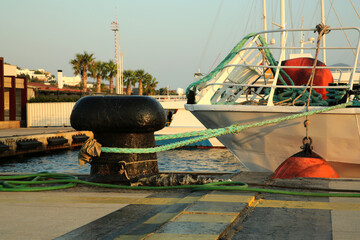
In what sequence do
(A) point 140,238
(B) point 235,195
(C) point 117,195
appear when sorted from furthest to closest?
1. (C) point 117,195
2. (B) point 235,195
3. (A) point 140,238

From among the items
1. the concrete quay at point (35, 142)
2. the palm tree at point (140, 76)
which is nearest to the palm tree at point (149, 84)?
the palm tree at point (140, 76)

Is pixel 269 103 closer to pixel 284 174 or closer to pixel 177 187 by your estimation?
pixel 284 174

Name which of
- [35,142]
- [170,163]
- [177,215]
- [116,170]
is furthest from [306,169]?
[35,142]

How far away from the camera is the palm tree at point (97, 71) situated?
76594 millimetres

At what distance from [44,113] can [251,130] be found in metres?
41.2

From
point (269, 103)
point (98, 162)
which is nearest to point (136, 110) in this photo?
point (98, 162)

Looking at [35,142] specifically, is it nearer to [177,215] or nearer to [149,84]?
[177,215]

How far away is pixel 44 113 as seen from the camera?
4753 centimetres

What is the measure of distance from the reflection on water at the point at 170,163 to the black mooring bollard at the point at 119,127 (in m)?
14.6

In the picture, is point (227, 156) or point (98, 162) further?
point (227, 156)

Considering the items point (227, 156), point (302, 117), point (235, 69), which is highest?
point (235, 69)

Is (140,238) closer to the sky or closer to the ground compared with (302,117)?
closer to the ground

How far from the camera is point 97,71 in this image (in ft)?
261

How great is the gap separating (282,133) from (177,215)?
18.4 ft
